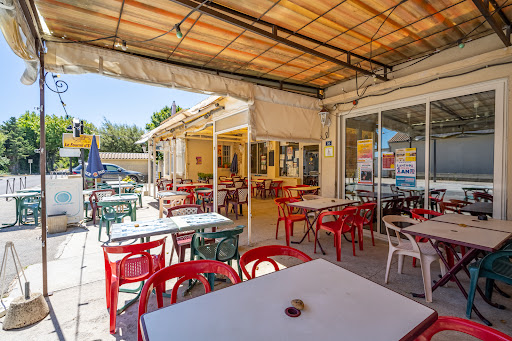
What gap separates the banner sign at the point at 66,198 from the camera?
5867mm

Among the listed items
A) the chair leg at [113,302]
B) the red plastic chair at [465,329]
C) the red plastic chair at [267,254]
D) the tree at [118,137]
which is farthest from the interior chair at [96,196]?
the tree at [118,137]

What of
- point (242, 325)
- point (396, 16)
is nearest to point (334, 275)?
point (242, 325)

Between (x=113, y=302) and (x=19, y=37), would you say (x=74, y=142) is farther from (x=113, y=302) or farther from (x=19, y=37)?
(x=113, y=302)

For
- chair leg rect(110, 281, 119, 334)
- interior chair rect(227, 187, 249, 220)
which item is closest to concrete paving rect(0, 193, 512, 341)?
chair leg rect(110, 281, 119, 334)

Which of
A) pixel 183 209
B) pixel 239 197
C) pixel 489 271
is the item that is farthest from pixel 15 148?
pixel 489 271

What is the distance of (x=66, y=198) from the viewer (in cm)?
605

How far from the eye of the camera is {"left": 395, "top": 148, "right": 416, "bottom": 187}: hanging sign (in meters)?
4.67

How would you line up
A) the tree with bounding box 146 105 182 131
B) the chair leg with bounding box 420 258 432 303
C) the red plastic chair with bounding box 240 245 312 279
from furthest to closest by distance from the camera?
the tree with bounding box 146 105 182 131 → the chair leg with bounding box 420 258 432 303 → the red plastic chair with bounding box 240 245 312 279

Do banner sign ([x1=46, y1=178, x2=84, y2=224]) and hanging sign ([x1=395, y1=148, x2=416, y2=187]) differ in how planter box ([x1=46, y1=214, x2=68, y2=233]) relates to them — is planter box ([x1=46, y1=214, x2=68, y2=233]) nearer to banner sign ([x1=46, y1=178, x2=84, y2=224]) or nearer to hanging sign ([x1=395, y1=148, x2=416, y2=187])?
banner sign ([x1=46, y1=178, x2=84, y2=224])

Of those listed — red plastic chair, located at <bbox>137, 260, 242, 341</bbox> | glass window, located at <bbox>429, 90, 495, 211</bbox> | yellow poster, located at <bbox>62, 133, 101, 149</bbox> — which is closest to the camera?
red plastic chair, located at <bbox>137, 260, 242, 341</bbox>

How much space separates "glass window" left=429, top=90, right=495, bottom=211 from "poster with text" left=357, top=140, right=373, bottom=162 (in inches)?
46.0

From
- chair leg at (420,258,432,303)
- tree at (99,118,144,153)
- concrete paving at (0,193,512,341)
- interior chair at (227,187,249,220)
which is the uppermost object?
tree at (99,118,144,153)

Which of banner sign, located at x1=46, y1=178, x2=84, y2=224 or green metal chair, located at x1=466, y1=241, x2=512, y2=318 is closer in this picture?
green metal chair, located at x1=466, y1=241, x2=512, y2=318

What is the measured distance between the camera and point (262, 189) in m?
10.5
